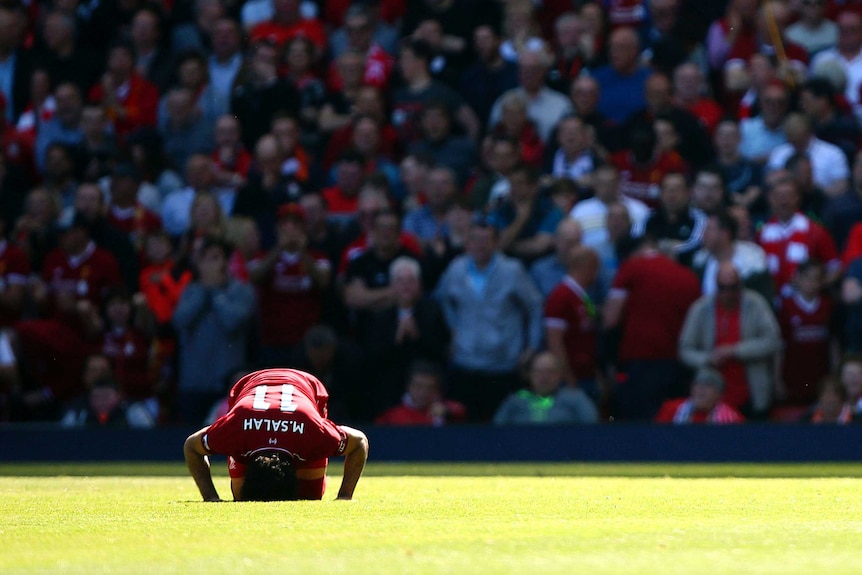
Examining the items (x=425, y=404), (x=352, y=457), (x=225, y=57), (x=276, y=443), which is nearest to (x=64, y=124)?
(x=225, y=57)

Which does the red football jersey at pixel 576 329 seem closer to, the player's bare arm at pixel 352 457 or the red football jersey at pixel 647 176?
the red football jersey at pixel 647 176

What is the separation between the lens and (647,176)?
1557 cm

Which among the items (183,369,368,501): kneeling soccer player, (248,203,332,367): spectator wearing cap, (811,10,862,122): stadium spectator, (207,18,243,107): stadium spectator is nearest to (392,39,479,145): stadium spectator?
(248,203,332,367): spectator wearing cap

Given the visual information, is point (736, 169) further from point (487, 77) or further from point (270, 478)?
point (270, 478)

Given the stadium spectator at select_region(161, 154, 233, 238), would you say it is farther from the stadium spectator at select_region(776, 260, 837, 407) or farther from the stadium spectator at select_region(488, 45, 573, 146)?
the stadium spectator at select_region(776, 260, 837, 407)

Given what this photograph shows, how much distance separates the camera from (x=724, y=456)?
45.4 ft

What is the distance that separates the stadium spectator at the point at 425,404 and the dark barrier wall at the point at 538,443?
0.93 feet

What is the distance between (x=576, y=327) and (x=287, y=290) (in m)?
3.05

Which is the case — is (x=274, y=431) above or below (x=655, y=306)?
above

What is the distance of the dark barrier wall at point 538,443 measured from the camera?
13719 mm

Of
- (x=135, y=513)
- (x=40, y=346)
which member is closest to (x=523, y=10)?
(x=40, y=346)

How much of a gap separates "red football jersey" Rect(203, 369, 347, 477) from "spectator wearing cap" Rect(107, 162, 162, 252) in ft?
29.6

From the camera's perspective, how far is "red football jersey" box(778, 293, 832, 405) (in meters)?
14.2

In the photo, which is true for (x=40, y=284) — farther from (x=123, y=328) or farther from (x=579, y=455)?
(x=579, y=455)
